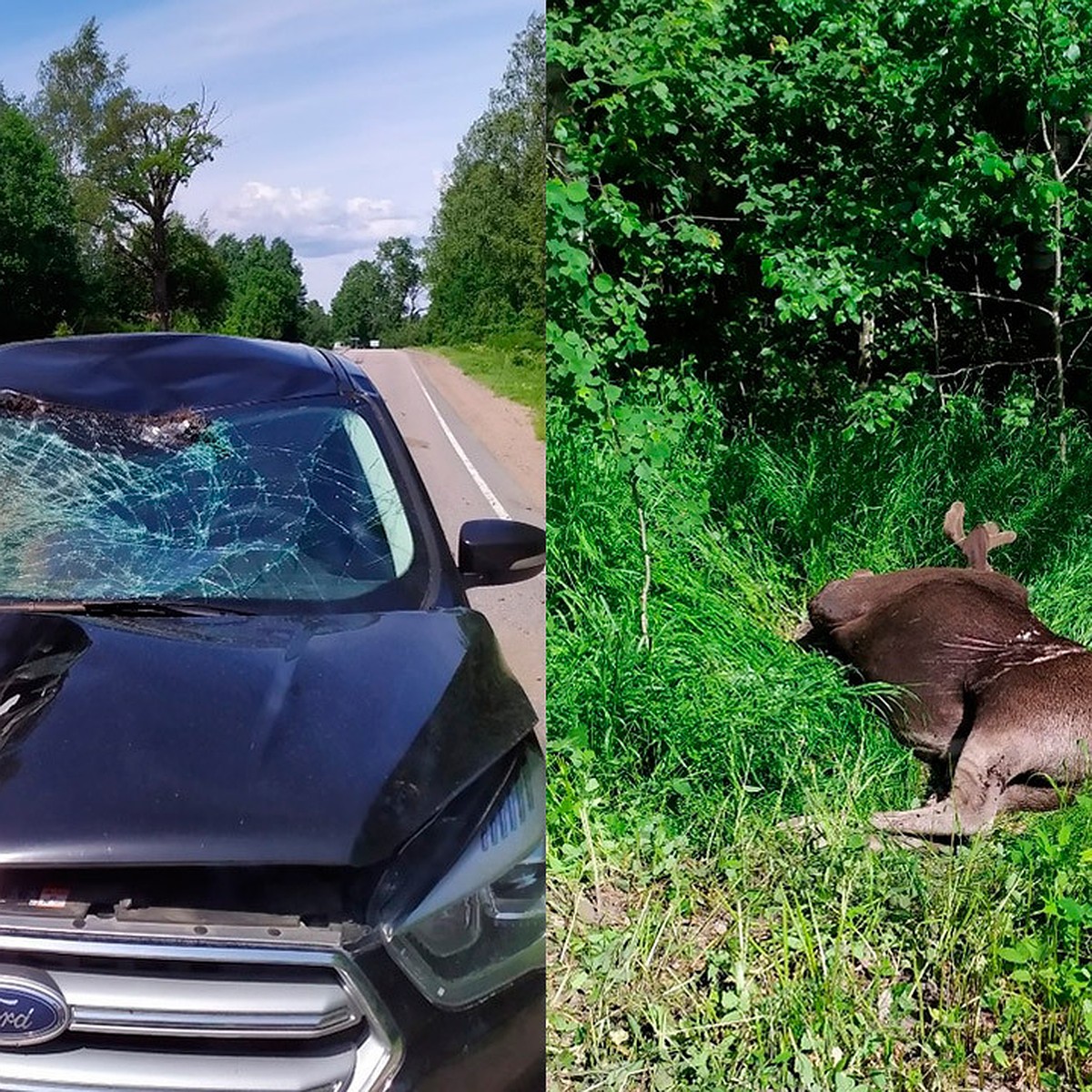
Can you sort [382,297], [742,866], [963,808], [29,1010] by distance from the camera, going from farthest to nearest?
[963,808], [742,866], [382,297], [29,1010]

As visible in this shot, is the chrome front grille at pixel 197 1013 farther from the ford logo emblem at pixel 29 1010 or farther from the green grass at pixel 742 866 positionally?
the green grass at pixel 742 866

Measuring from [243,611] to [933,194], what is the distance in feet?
3.72

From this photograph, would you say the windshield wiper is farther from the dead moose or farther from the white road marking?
the dead moose

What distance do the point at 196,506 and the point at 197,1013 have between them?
1.16 ft

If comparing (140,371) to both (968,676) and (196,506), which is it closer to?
(196,506)

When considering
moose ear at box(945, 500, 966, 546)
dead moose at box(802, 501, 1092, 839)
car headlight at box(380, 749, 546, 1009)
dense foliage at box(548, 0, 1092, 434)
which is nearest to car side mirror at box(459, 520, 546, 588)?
car headlight at box(380, 749, 546, 1009)

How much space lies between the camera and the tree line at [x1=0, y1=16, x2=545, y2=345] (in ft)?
2.86

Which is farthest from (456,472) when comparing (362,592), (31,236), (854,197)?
(854,197)

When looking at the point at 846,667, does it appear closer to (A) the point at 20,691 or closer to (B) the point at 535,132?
(B) the point at 535,132

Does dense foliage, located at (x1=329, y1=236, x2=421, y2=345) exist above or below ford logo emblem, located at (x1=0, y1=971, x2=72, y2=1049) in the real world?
above

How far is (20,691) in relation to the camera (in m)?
0.73

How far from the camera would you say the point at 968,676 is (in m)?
1.59

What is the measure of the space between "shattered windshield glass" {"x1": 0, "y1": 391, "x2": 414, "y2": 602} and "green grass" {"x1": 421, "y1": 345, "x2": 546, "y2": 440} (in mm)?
124

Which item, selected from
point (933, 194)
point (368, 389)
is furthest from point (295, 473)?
point (933, 194)
